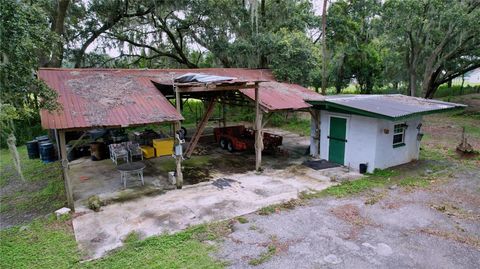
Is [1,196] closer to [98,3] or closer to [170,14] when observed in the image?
[98,3]

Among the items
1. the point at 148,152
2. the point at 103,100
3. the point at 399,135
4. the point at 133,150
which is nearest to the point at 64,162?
the point at 103,100

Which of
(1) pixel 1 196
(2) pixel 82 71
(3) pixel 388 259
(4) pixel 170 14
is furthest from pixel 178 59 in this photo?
(3) pixel 388 259

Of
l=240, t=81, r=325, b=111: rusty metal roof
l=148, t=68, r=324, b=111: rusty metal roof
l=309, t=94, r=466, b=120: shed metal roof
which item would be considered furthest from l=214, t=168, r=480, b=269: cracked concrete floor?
l=148, t=68, r=324, b=111: rusty metal roof

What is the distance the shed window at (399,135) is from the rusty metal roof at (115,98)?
123 inches

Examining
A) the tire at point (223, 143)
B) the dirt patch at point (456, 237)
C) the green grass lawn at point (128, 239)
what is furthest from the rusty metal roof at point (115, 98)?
the dirt patch at point (456, 237)

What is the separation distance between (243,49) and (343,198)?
1165 cm

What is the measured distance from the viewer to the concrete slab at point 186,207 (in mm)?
6574

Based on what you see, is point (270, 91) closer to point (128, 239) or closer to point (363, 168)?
point (363, 168)

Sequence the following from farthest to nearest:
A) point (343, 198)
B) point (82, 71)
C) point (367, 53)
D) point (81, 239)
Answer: point (367, 53) < point (82, 71) < point (343, 198) < point (81, 239)

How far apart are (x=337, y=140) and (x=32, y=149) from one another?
12980 millimetres

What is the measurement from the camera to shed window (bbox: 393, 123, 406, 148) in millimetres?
10680

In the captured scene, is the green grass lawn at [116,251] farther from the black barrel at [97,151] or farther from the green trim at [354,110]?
the black barrel at [97,151]

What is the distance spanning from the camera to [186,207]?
7.82 metres

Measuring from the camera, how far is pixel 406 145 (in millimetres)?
11156
